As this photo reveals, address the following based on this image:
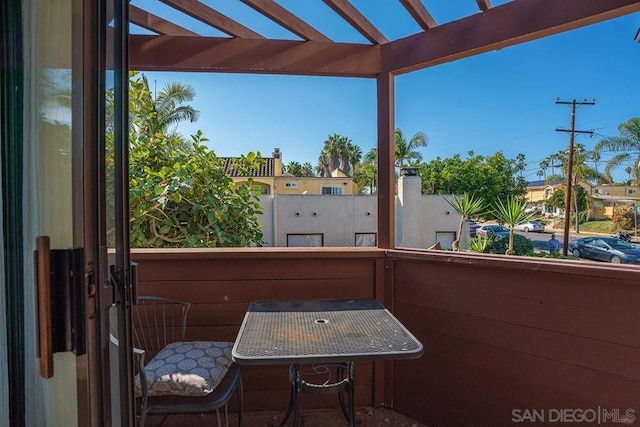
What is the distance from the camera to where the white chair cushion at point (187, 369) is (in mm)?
1396

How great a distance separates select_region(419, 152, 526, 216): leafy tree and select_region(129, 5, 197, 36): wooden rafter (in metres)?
5.28

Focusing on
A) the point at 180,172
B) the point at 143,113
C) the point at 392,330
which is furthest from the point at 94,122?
the point at 143,113

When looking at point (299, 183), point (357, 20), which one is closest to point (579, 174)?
point (357, 20)

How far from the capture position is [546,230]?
9.59 meters

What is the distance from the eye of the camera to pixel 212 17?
1.85 metres

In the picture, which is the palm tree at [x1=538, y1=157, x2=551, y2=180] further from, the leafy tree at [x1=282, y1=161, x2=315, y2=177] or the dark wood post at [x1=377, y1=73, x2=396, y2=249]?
the leafy tree at [x1=282, y1=161, x2=315, y2=177]

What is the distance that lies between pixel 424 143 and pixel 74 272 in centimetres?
1075

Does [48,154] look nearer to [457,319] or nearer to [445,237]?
[457,319]

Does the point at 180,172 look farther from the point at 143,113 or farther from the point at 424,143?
the point at 424,143

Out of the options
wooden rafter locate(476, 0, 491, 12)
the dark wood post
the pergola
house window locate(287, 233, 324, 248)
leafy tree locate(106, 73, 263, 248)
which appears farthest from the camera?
house window locate(287, 233, 324, 248)

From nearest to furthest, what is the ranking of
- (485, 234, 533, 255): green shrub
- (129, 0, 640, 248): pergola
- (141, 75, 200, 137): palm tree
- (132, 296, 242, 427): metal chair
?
1. (132, 296, 242, 427): metal chair
2. (129, 0, 640, 248): pergola
3. (485, 234, 533, 255): green shrub
4. (141, 75, 200, 137): palm tree

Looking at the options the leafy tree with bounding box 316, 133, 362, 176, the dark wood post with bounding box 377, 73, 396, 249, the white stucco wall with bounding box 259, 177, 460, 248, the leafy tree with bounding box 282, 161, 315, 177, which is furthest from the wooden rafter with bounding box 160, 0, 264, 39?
the leafy tree with bounding box 316, 133, 362, 176

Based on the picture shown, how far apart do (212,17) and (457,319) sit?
2138 mm

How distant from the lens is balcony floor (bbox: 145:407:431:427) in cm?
188
